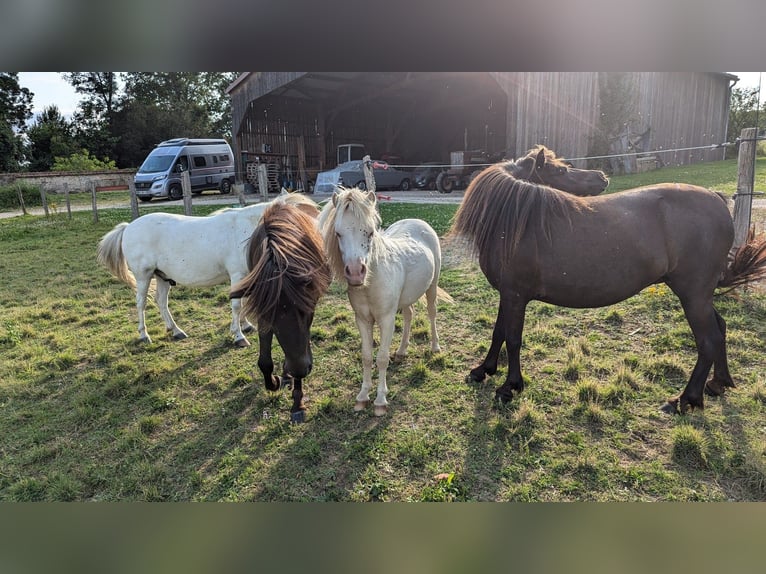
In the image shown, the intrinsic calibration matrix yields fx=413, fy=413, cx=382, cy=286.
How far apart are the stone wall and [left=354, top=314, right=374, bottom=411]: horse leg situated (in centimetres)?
443

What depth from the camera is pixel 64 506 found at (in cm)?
192

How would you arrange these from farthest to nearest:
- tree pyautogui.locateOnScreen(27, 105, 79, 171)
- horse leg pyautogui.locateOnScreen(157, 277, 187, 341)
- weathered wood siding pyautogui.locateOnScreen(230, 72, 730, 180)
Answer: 1. weathered wood siding pyautogui.locateOnScreen(230, 72, 730, 180)
2. horse leg pyautogui.locateOnScreen(157, 277, 187, 341)
3. tree pyautogui.locateOnScreen(27, 105, 79, 171)

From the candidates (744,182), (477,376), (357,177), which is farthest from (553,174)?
(357,177)

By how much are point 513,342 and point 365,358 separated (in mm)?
1252

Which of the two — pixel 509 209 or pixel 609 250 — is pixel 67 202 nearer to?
pixel 509 209

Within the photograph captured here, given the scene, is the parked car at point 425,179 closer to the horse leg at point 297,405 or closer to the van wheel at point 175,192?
the van wheel at point 175,192

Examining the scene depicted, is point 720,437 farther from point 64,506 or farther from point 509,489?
point 64,506

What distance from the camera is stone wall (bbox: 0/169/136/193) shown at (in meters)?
5.05

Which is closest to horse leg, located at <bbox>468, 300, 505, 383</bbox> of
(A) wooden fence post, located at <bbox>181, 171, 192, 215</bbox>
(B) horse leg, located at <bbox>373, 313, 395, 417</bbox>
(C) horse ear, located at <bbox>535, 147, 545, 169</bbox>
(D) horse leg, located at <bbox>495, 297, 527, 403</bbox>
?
(D) horse leg, located at <bbox>495, 297, 527, 403</bbox>

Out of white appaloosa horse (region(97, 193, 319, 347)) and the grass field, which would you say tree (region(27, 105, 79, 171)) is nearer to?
white appaloosa horse (region(97, 193, 319, 347))

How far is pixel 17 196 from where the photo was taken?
614 cm

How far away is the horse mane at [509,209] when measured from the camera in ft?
10.8

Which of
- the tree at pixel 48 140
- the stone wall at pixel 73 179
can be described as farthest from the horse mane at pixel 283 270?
the stone wall at pixel 73 179

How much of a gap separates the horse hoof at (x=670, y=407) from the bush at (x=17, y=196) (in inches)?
304
